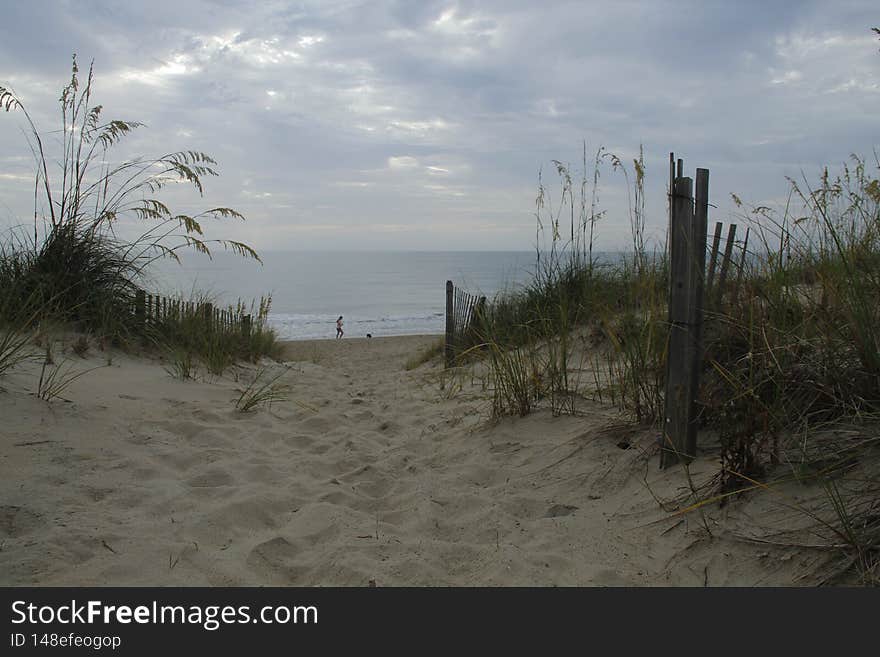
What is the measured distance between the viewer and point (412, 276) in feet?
206

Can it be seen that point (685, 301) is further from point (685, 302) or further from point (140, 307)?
point (140, 307)

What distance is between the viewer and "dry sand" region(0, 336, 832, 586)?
2.21 meters

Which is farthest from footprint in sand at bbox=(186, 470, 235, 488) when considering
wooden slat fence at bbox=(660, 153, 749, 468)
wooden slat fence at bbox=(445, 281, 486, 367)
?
wooden slat fence at bbox=(445, 281, 486, 367)

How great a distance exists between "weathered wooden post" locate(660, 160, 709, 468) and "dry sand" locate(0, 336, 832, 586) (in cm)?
26

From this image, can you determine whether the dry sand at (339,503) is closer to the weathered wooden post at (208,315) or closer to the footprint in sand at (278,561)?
the footprint in sand at (278,561)

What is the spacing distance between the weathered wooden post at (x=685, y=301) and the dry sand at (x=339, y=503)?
26 centimetres

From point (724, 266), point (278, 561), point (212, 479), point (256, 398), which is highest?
point (724, 266)

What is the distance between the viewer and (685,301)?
8.85 ft

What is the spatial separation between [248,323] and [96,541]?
22.1 feet

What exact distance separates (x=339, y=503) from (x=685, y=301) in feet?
6.19

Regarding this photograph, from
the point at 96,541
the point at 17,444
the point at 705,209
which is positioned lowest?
the point at 96,541

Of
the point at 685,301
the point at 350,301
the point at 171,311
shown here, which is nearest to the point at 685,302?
the point at 685,301
